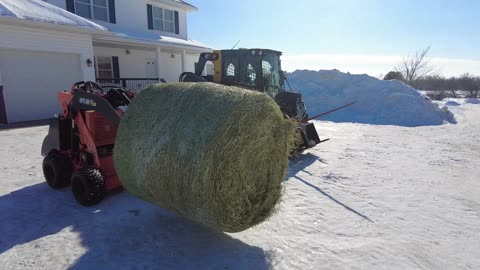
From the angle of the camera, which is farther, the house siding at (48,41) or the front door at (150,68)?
the front door at (150,68)

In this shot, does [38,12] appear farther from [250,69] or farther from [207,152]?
[207,152]

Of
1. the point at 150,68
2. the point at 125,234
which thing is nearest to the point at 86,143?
the point at 125,234

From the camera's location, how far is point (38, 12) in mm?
10844

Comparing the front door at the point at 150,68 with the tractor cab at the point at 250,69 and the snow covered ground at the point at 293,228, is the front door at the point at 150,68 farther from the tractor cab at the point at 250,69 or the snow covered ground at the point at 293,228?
the snow covered ground at the point at 293,228

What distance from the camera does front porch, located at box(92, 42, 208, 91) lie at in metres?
15.5

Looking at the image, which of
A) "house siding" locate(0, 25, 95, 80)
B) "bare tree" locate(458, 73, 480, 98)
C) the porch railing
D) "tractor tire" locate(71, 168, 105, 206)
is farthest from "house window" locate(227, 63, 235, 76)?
"bare tree" locate(458, 73, 480, 98)

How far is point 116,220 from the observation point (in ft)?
12.6

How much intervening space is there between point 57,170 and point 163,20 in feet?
50.6

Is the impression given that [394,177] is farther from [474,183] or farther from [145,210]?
[145,210]

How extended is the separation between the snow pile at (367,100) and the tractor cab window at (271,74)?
5.93 m

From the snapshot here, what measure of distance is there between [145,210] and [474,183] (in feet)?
16.4

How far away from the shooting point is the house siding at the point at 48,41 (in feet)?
33.3

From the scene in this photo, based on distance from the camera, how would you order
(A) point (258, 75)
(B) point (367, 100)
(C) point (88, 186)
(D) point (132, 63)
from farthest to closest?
1. (D) point (132, 63)
2. (B) point (367, 100)
3. (A) point (258, 75)
4. (C) point (88, 186)

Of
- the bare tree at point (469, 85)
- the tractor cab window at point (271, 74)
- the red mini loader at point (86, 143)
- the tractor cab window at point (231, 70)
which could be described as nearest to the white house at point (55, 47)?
the tractor cab window at point (231, 70)
